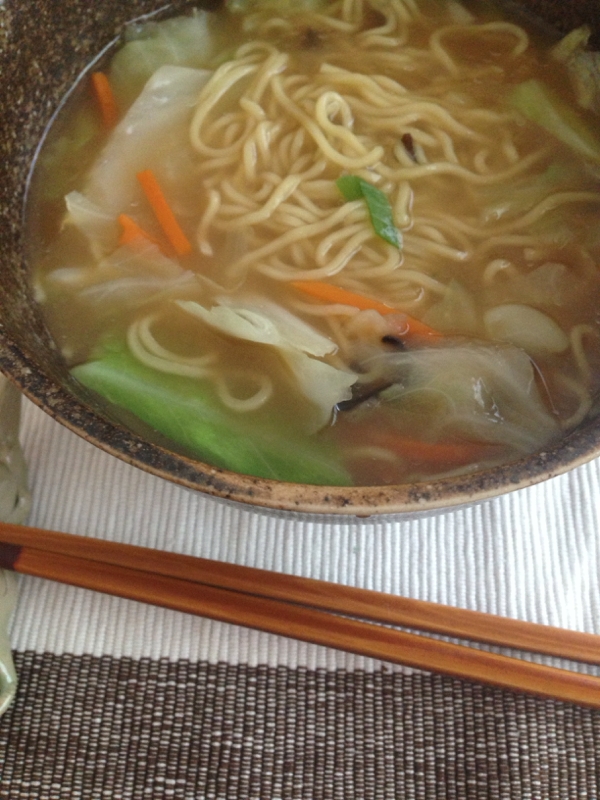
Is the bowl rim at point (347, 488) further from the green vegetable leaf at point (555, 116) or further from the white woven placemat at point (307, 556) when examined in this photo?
the green vegetable leaf at point (555, 116)

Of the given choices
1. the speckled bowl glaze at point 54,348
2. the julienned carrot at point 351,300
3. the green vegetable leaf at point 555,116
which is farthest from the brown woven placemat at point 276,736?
the green vegetable leaf at point 555,116

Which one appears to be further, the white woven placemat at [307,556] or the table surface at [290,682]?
the white woven placemat at [307,556]

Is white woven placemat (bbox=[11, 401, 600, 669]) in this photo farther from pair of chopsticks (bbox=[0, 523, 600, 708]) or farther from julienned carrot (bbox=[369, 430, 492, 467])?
julienned carrot (bbox=[369, 430, 492, 467])

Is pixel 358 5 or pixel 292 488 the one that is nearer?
pixel 292 488

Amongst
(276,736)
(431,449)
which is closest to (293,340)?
(431,449)

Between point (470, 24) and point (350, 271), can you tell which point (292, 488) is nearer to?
point (350, 271)

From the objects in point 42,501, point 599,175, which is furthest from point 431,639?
point 599,175

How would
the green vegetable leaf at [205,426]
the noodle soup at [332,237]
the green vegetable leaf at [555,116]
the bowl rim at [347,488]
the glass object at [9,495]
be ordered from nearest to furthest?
1. the bowl rim at [347,488]
2. the green vegetable leaf at [205,426]
3. the noodle soup at [332,237]
4. the glass object at [9,495]
5. the green vegetable leaf at [555,116]
